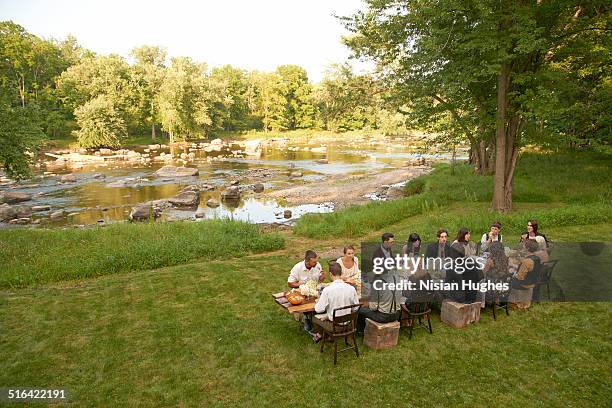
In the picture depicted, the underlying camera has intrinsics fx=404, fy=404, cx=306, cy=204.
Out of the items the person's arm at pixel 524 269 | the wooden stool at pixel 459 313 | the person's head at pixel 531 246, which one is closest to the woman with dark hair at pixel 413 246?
the wooden stool at pixel 459 313

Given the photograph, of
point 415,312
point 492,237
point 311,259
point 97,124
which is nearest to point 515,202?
point 492,237

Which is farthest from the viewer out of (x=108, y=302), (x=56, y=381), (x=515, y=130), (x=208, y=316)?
(x=515, y=130)

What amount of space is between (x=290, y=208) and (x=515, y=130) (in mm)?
14575

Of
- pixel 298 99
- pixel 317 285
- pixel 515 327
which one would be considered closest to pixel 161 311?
pixel 317 285

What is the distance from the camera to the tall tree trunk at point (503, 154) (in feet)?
56.6

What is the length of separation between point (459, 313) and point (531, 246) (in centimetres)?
270

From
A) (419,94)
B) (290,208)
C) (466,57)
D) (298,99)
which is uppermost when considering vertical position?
(298,99)

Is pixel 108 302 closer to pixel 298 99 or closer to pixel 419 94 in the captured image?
pixel 419 94

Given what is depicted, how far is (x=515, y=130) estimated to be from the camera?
715 inches

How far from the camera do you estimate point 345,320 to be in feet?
23.9

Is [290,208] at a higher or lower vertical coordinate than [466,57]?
lower

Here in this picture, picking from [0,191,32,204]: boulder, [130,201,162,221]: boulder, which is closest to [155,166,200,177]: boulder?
[0,191,32,204]: boulder

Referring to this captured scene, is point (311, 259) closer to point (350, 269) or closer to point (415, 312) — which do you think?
point (350, 269)

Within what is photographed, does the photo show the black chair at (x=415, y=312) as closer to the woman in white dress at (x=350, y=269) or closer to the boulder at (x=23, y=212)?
the woman in white dress at (x=350, y=269)
